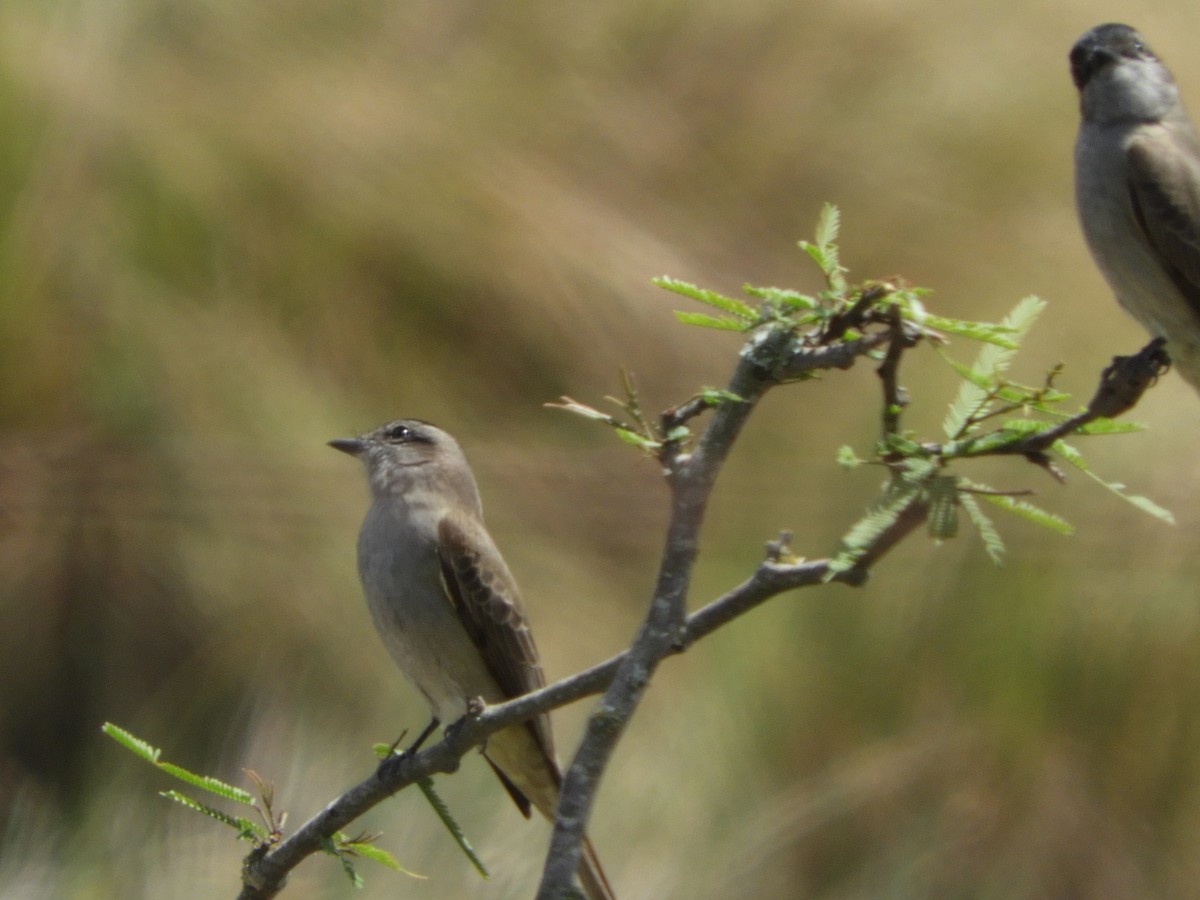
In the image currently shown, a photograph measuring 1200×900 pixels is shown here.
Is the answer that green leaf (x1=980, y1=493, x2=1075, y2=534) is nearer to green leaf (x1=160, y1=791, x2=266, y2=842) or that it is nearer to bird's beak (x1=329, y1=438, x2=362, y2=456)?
green leaf (x1=160, y1=791, x2=266, y2=842)

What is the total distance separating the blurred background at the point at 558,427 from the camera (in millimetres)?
2541

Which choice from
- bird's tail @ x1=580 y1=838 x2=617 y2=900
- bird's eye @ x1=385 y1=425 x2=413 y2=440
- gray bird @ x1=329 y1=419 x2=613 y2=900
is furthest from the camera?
bird's eye @ x1=385 y1=425 x2=413 y2=440

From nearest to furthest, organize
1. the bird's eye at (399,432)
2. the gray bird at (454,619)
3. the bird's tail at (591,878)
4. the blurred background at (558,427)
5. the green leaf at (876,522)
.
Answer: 1. the green leaf at (876,522)
2. the bird's tail at (591,878)
3. the gray bird at (454,619)
4. the blurred background at (558,427)
5. the bird's eye at (399,432)

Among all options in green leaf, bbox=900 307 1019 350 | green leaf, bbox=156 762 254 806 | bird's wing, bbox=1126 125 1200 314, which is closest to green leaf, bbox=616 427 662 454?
green leaf, bbox=900 307 1019 350

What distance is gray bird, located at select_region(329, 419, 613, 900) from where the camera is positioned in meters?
2.43

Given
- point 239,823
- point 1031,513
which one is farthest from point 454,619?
point 1031,513

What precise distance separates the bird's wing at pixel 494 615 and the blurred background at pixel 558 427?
22 cm

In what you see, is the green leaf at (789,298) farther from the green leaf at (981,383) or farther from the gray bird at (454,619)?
the gray bird at (454,619)

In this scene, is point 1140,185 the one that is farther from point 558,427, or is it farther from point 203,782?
point 203,782

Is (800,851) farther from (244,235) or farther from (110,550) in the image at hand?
(244,235)

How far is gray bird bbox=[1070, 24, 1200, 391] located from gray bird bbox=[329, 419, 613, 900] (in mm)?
1155

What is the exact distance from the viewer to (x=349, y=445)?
8.61 feet

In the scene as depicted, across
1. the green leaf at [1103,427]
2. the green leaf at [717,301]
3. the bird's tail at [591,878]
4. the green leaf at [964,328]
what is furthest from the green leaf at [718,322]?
the bird's tail at [591,878]

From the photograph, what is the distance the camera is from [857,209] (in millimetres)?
3033
